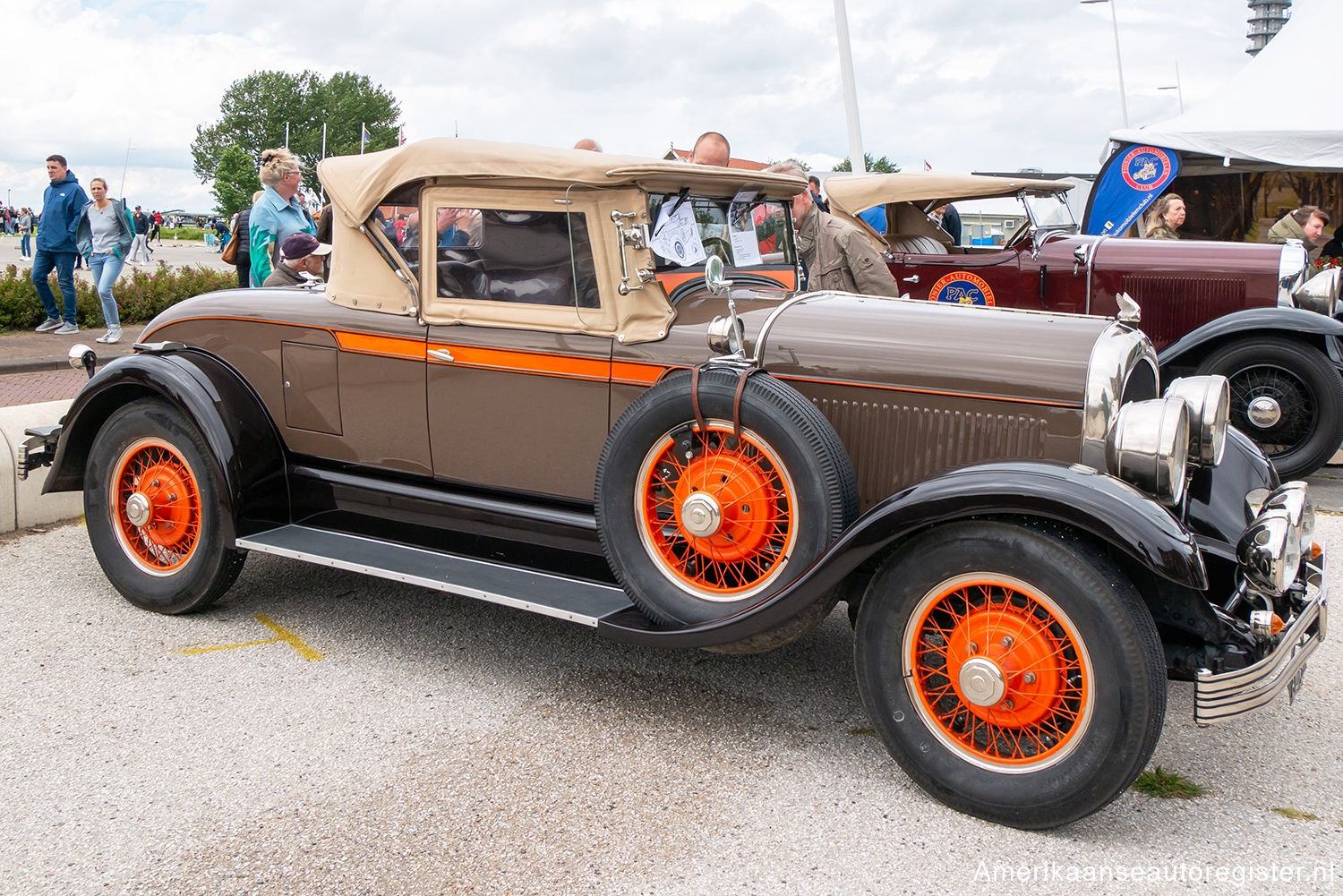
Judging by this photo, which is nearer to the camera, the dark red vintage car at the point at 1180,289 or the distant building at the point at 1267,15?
the dark red vintage car at the point at 1180,289

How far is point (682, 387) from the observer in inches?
123

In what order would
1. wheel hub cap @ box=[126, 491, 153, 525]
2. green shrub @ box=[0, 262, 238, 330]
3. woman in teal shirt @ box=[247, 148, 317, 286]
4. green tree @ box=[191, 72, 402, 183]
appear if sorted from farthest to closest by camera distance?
green tree @ box=[191, 72, 402, 183] < green shrub @ box=[0, 262, 238, 330] < woman in teal shirt @ box=[247, 148, 317, 286] < wheel hub cap @ box=[126, 491, 153, 525]

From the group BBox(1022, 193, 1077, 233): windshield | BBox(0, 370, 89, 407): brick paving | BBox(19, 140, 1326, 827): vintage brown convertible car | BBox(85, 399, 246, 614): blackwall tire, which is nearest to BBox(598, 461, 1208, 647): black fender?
BBox(19, 140, 1326, 827): vintage brown convertible car

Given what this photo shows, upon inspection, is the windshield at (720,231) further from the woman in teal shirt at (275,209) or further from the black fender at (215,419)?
the woman in teal shirt at (275,209)

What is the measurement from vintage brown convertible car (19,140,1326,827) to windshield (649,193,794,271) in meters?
0.02

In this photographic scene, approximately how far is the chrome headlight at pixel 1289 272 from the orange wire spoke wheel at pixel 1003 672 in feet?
17.8

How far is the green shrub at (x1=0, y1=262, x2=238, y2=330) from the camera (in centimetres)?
1121

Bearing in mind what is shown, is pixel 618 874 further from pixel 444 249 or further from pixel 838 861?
pixel 444 249

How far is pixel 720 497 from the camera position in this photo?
10.3 feet

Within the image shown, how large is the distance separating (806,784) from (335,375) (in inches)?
92.7

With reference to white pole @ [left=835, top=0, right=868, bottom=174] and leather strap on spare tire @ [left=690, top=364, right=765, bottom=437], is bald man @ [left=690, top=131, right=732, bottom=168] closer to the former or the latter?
leather strap on spare tire @ [left=690, top=364, right=765, bottom=437]

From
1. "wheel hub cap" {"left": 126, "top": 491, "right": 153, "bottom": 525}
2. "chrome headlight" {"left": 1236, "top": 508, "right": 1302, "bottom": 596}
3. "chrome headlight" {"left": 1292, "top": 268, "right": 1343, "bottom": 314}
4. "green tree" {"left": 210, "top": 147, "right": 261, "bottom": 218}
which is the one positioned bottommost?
"chrome headlight" {"left": 1236, "top": 508, "right": 1302, "bottom": 596}

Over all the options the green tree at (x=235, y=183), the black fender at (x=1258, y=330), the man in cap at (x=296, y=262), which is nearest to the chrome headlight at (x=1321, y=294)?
the black fender at (x=1258, y=330)

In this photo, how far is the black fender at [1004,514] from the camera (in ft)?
8.20
